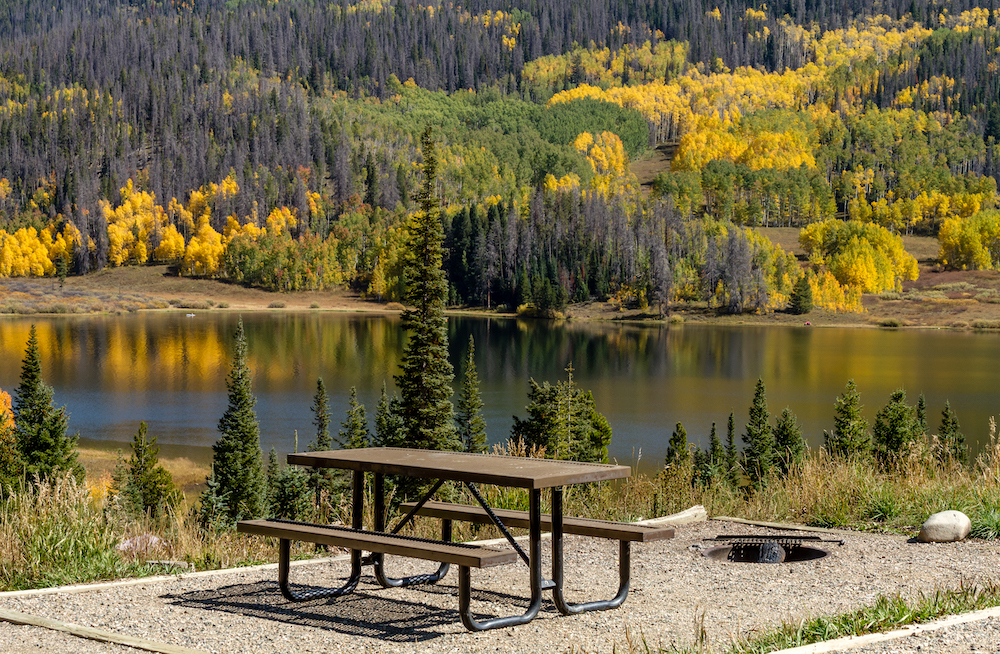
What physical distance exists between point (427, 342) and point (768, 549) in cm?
2313

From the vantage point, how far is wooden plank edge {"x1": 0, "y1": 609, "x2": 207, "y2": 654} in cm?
492

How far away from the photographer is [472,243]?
439 ft

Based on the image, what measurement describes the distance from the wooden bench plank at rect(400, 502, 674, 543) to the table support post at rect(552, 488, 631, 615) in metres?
0.10

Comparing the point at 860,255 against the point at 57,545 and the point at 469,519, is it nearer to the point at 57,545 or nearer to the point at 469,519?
the point at 469,519

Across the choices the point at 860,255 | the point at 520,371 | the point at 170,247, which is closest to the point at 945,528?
the point at 520,371

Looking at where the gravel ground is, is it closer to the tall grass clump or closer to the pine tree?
the tall grass clump

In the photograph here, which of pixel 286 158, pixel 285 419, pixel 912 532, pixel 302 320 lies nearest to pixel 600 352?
pixel 285 419

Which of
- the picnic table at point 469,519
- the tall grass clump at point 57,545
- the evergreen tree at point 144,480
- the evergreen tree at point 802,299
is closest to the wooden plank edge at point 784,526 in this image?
the picnic table at point 469,519

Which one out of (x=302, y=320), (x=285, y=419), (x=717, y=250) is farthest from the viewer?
(x=717, y=250)

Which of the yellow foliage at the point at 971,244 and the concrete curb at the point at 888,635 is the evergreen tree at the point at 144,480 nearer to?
the concrete curb at the point at 888,635

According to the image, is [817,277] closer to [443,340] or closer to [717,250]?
[717,250]

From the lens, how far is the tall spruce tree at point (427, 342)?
2959 centimetres

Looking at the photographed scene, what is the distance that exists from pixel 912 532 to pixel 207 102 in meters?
195

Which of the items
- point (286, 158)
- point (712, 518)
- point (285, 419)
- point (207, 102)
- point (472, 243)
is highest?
point (207, 102)
